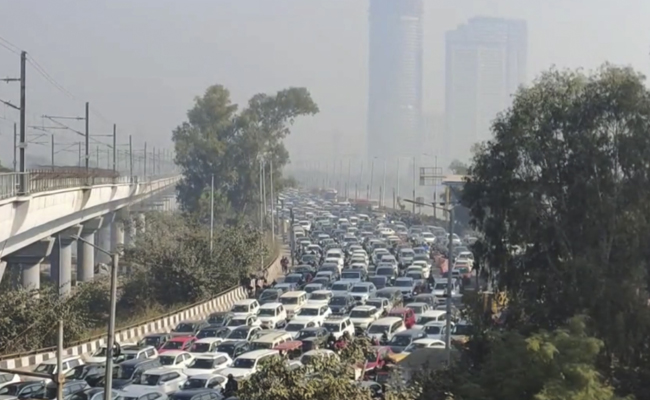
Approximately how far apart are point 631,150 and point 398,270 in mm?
23323

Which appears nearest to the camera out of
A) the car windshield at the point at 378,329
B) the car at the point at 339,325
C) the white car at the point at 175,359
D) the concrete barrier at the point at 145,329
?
the white car at the point at 175,359

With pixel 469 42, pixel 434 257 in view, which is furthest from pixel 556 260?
pixel 469 42

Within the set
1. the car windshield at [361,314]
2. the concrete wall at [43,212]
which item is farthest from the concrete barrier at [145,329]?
the car windshield at [361,314]

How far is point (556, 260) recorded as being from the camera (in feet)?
63.3

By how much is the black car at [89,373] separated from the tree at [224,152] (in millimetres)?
47901

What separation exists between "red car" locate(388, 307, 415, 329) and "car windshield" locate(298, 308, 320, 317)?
1914 millimetres

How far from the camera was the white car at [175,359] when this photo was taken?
20.8 metres

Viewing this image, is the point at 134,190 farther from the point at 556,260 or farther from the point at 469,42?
the point at 469,42

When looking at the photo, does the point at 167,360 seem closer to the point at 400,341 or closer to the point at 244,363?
the point at 244,363

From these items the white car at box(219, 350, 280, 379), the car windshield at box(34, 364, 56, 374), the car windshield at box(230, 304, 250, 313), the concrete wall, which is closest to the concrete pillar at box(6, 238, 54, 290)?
the concrete wall

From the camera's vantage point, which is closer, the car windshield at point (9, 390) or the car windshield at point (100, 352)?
the car windshield at point (9, 390)

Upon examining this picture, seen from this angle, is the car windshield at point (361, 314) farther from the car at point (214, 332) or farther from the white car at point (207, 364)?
the white car at point (207, 364)

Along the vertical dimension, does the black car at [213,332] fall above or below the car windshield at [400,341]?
below

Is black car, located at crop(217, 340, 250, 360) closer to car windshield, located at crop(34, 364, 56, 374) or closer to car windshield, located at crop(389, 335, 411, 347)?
car windshield, located at crop(389, 335, 411, 347)
